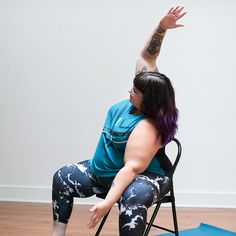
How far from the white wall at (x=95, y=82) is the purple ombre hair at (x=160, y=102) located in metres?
1.35

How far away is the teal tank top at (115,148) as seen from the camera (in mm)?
1754

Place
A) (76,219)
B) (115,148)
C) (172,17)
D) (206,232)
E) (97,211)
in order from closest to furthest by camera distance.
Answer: (97,211)
(115,148)
(172,17)
(206,232)
(76,219)

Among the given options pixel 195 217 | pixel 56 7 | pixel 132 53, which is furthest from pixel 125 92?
pixel 195 217

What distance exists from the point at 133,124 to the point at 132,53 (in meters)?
1.40

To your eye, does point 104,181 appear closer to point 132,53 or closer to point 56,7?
point 132,53

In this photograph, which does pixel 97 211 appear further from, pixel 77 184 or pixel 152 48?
pixel 152 48

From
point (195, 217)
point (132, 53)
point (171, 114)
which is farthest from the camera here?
point (132, 53)

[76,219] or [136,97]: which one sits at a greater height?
[136,97]

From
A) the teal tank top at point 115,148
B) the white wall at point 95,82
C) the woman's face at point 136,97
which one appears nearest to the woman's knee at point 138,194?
the teal tank top at point 115,148

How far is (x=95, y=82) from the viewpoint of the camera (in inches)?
121

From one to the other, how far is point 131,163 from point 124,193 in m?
0.12

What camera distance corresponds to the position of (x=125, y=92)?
10.1 feet

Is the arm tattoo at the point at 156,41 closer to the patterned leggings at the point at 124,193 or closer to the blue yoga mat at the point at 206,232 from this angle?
the patterned leggings at the point at 124,193

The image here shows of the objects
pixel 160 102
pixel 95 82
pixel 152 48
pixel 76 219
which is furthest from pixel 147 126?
A: pixel 95 82
